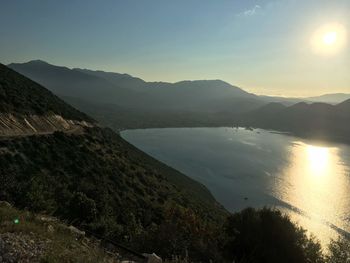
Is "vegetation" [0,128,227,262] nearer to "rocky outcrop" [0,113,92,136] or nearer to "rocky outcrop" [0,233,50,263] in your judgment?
"rocky outcrop" [0,113,92,136]

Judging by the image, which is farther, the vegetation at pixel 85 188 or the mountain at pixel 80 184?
the vegetation at pixel 85 188

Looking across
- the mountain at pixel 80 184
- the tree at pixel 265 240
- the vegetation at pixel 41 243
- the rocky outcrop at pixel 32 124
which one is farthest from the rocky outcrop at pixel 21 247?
the rocky outcrop at pixel 32 124

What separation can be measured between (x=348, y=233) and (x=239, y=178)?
126 feet

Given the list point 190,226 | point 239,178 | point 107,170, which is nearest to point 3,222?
point 190,226

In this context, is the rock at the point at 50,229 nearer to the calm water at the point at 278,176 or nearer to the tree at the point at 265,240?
the tree at the point at 265,240

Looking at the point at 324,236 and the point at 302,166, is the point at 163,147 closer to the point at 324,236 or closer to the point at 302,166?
the point at 302,166

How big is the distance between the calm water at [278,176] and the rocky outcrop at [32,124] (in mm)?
42660

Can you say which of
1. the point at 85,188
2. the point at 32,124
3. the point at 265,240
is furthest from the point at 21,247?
the point at 32,124

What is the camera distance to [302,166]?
115 metres

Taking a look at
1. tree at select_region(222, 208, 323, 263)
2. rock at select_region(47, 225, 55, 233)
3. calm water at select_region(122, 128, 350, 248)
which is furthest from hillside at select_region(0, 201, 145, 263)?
calm water at select_region(122, 128, 350, 248)

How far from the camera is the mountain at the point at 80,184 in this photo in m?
12.6

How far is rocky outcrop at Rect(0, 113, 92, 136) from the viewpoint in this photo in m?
27.6

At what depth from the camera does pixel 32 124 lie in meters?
31.8

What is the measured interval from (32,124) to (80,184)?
13322 mm
